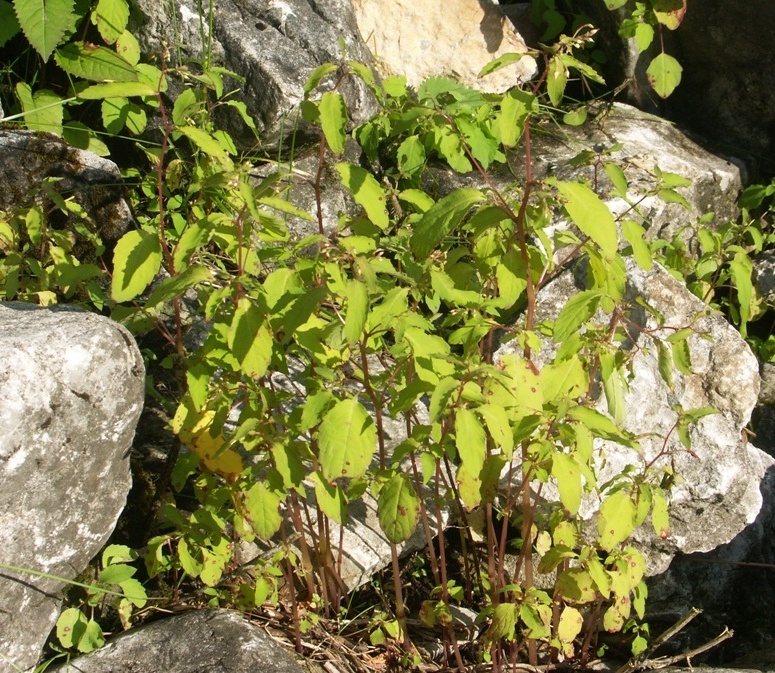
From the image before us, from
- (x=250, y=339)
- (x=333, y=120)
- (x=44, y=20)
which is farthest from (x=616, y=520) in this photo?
(x=44, y=20)

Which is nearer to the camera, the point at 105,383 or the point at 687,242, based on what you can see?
the point at 105,383

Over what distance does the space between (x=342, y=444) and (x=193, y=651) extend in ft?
2.66

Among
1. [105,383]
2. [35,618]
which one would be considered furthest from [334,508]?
[35,618]

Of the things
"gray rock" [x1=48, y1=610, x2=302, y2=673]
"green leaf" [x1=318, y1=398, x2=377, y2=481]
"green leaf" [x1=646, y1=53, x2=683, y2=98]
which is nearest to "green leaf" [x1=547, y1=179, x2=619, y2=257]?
"green leaf" [x1=318, y1=398, x2=377, y2=481]

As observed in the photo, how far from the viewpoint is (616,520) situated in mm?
2518

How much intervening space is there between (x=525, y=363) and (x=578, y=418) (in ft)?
0.75

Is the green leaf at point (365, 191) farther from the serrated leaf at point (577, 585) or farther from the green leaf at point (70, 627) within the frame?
the green leaf at point (70, 627)

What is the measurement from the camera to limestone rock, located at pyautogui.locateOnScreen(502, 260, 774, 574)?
129 inches

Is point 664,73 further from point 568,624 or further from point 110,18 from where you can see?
point 568,624

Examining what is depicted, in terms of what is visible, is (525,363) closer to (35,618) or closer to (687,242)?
(35,618)

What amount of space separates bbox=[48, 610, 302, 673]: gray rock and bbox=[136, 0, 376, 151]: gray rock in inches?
87.5

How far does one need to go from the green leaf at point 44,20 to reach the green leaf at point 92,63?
0.10 meters

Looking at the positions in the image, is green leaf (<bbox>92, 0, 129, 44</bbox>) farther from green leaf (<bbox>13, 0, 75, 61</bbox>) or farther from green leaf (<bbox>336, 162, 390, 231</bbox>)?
green leaf (<bbox>336, 162, 390, 231</bbox>)

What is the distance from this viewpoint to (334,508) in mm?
2447
